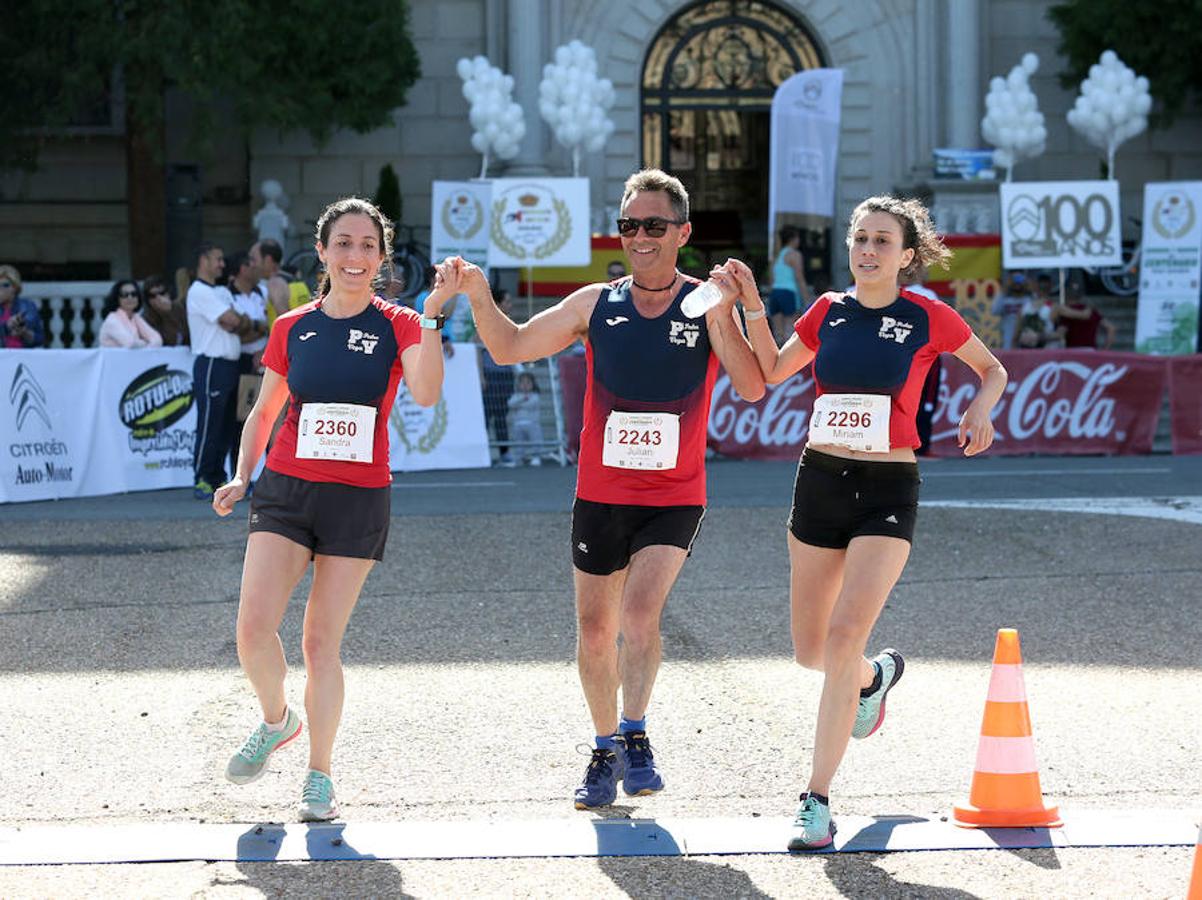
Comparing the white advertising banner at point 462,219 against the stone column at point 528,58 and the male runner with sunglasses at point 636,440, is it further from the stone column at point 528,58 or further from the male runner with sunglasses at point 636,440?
the male runner with sunglasses at point 636,440

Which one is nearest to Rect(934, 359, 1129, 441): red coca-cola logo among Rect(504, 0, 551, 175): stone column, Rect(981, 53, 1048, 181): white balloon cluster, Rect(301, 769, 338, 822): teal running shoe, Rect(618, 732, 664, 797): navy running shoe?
Rect(981, 53, 1048, 181): white balloon cluster

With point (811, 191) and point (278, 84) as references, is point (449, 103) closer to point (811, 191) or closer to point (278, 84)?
point (278, 84)

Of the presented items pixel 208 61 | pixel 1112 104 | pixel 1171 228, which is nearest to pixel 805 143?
pixel 1171 228

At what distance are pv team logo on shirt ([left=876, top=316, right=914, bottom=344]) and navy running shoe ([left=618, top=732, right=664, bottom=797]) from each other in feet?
4.51

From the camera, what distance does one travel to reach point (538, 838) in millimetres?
5738

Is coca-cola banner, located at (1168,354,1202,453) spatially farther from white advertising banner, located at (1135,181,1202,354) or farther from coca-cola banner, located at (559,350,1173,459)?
white advertising banner, located at (1135,181,1202,354)

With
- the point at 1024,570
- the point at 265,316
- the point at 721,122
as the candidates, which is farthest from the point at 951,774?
the point at 721,122

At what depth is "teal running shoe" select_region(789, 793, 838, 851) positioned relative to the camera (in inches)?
220

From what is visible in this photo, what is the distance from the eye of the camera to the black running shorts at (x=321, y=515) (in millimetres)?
6051

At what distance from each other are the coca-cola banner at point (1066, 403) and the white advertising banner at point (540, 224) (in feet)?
12.2

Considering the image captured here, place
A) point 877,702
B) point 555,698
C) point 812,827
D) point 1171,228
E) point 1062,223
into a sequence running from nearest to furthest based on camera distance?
point 812,827 → point 877,702 → point 555,698 → point 1062,223 → point 1171,228

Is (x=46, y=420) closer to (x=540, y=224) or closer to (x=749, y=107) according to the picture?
(x=540, y=224)

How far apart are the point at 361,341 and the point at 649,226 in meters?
0.91

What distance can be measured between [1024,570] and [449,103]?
1735 centimetres
